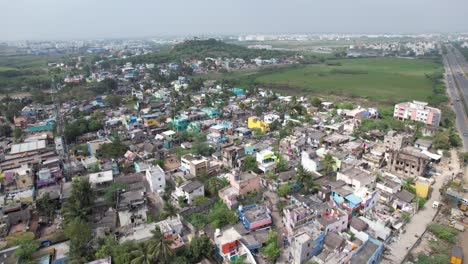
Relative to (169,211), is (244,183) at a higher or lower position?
higher

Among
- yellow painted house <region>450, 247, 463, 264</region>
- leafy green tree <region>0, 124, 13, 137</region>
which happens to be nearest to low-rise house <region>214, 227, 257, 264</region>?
yellow painted house <region>450, 247, 463, 264</region>

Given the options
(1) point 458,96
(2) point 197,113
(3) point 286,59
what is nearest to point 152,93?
(2) point 197,113

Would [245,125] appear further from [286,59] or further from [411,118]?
[286,59]

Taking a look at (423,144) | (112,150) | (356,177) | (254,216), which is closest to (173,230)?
(254,216)

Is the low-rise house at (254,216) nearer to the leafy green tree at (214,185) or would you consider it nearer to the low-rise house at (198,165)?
the leafy green tree at (214,185)

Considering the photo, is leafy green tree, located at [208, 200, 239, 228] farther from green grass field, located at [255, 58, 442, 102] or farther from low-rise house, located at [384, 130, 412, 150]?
green grass field, located at [255, 58, 442, 102]

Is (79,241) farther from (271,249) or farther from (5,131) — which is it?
(5,131)

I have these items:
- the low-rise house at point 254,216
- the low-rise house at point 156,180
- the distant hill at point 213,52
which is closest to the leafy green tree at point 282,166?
the low-rise house at point 254,216
